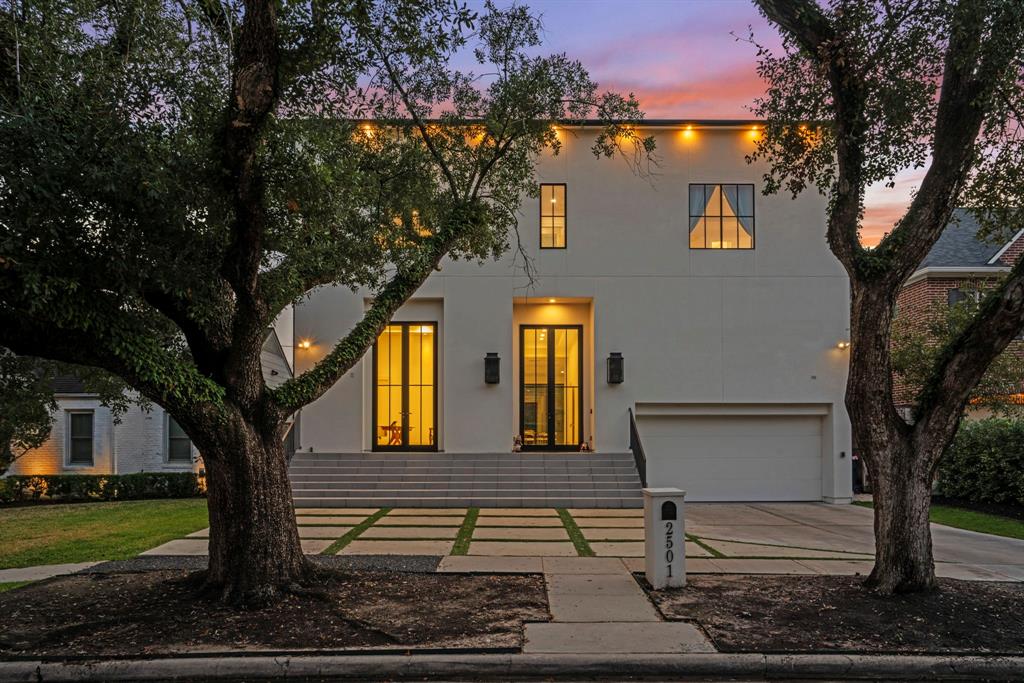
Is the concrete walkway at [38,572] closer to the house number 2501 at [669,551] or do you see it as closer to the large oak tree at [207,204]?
the large oak tree at [207,204]

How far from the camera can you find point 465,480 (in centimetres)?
1591

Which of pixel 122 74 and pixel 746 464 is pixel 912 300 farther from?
pixel 122 74

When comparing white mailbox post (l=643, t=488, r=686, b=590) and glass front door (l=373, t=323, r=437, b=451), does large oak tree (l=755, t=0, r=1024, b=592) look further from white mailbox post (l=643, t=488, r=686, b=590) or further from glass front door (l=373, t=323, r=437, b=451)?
glass front door (l=373, t=323, r=437, b=451)

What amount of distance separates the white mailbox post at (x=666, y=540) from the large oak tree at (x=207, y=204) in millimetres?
3669

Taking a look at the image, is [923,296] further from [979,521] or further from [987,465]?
[979,521]

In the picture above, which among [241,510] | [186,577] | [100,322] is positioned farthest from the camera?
[186,577]

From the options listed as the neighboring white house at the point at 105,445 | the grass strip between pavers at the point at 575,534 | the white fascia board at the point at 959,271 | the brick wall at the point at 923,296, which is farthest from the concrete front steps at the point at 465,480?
the white fascia board at the point at 959,271

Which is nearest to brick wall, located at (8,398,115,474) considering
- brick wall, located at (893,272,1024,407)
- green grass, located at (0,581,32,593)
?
green grass, located at (0,581,32,593)

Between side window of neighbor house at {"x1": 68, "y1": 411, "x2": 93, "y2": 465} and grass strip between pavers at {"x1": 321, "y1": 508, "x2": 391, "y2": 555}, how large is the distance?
10.1 meters

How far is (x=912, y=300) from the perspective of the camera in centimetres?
2267

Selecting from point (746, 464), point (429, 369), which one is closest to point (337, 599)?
point (429, 369)

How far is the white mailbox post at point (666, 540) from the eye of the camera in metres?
7.95

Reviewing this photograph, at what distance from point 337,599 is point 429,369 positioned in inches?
413

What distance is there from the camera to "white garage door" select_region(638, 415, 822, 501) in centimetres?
1739
